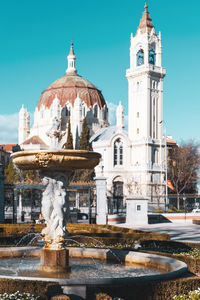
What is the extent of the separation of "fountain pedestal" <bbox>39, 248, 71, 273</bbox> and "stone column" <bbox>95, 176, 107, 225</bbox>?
1689cm

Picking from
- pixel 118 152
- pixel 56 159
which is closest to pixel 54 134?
pixel 56 159

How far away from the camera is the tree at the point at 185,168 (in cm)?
6153

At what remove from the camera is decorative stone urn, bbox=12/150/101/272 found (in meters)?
8.88

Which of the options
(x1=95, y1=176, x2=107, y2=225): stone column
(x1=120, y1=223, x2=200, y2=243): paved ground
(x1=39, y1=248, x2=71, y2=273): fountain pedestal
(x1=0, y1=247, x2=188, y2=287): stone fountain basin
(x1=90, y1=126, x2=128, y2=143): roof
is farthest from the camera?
(x1=90, y1=126, x2=128, y2=143): roof

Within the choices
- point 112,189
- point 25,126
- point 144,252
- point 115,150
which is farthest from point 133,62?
point 144,252

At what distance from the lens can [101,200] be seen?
1035 inches

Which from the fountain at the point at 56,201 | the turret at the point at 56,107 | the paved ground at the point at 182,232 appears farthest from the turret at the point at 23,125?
the fountain at the point at 56,201

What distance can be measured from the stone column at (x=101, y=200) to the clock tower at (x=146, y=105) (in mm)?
35526

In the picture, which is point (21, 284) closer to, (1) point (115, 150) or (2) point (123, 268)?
(2) point (123, 268)

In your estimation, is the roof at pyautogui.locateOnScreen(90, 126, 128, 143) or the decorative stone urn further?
the roof at pyautogui.locateOnScreen(90, 126, 128, 143)

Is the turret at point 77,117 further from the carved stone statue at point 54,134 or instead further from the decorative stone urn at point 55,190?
the decorative stone urn at point 55,190

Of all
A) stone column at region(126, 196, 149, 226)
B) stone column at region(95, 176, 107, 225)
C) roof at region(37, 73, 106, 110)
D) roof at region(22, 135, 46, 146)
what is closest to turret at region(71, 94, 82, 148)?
roof at region(37, 73, 106, 110)

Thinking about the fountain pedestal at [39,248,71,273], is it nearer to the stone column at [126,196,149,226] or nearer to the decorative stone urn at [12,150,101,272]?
the decorative stone urn at [12,150,101,272]

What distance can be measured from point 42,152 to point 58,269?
7.54 feet
